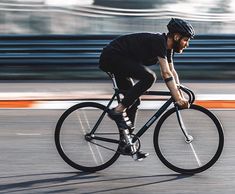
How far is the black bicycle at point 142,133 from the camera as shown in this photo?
7.12 metres

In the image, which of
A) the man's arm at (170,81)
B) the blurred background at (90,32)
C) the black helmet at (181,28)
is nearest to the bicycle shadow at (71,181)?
the man's arm at (170,81)

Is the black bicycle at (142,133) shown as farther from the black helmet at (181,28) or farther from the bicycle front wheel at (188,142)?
the black helmet at (181,28)

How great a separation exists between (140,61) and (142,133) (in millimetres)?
693

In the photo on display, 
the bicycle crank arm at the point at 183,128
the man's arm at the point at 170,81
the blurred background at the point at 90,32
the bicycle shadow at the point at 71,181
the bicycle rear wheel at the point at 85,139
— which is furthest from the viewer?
the blurred background at the point at 90,32

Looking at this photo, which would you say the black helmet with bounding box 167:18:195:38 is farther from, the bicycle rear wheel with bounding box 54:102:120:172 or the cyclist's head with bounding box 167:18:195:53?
the bicycle rear wheel with bounding box 54:102:120:172

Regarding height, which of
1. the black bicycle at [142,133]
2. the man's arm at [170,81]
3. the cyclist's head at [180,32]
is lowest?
the black bicycle at [142,133]

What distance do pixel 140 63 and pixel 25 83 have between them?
7.78 meters

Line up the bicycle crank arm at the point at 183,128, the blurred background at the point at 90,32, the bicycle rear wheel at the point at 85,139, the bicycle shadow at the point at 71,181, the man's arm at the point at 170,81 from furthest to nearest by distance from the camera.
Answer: the blurred background at the point at 90,32
the bicycle rear wheel at the point at 85,139
the bicycle crank arm at the point at 183,128
the man's arm at the point at 170,81
the bicycle shadow at the point at 71,181

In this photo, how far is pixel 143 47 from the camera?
6.93 metres

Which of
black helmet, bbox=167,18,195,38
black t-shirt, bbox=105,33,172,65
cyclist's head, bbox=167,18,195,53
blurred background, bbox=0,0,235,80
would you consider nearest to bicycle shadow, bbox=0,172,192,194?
black t-shirt, bbox=105,33,172,65

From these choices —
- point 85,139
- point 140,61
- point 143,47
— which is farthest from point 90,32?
point 143,47

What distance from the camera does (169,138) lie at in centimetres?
716

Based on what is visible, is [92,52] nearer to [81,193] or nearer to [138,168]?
[138,168]

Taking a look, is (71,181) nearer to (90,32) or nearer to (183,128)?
(183,128)
